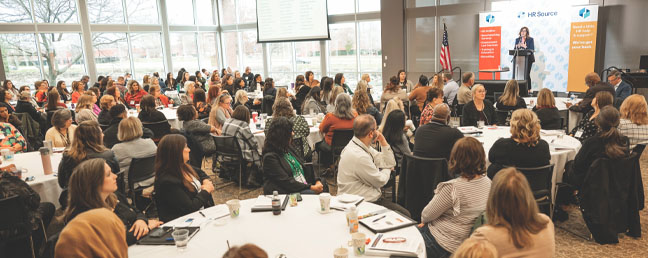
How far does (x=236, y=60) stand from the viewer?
18688 mm

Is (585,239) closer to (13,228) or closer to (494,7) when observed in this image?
(13,228)

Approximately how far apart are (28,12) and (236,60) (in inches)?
300

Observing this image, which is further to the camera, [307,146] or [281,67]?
[281,67]

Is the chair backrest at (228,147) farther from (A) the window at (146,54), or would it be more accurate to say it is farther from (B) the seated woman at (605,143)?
(A) the window at (146,54)

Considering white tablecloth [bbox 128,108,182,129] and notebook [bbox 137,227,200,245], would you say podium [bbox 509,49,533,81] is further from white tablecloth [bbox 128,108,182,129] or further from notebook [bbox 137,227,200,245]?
notebook [bbox 137,227,200,245]

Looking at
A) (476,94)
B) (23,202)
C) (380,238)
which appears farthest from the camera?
(476,94)

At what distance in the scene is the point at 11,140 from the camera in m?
5.60

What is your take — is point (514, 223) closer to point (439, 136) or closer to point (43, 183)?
point (439, 136)

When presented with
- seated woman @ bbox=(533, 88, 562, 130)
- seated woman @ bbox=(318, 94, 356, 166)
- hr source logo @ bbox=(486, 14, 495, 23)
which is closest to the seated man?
seated woman @ bbox=(318, 94, 356, 166)

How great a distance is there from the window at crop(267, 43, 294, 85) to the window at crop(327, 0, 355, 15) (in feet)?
7.82

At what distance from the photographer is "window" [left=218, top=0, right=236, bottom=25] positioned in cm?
1795

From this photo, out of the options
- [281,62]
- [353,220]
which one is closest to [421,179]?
[353,220]

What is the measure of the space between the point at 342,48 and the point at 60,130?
11.0m

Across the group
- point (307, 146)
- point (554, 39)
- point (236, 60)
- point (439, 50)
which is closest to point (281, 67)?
point (236, 60)
